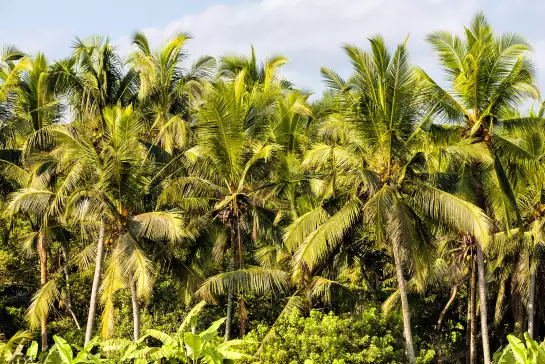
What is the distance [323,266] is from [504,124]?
5.90 metres

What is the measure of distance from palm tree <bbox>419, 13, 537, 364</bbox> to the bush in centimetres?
405

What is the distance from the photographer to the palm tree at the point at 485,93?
19.3 meters

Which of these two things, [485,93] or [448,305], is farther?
[448,305]

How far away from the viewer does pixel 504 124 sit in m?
20.0

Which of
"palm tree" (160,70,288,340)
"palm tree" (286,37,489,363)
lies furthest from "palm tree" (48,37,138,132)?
"palm tree" (286,37,489,363)

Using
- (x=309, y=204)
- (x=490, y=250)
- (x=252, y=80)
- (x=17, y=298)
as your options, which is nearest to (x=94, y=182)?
(x=309, y=204)

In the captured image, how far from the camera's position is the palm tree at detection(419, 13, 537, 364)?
1928cm

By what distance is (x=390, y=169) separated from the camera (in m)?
18.8

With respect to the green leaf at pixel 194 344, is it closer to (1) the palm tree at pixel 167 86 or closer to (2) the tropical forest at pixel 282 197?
(2) the tropical forest at pixel 282 197

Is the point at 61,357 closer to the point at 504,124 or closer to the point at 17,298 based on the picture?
the point at 504,124

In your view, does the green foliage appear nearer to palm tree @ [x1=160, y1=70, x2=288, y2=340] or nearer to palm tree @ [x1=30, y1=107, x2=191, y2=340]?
palm tree @ [x1=30, y1=107, x2=191, y2=340]

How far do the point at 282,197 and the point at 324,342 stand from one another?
208 inches

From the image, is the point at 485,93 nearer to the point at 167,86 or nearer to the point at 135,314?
the point at 135,314

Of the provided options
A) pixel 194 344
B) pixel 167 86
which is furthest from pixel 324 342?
pixel 167 86
